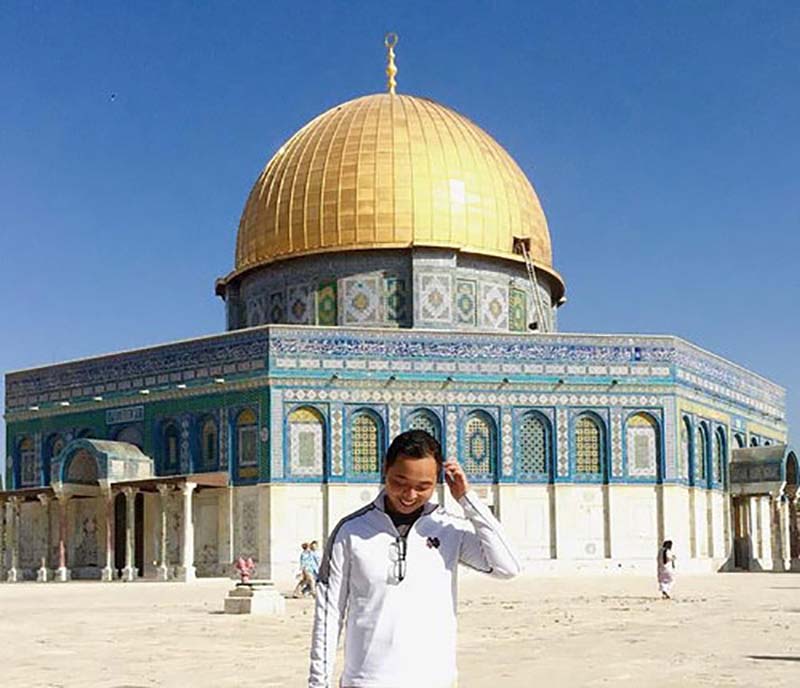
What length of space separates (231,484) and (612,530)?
9126 mm

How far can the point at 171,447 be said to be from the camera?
3466cm

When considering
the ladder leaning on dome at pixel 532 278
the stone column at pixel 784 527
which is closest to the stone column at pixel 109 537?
the ladder leaning on dome at pixel 532 278

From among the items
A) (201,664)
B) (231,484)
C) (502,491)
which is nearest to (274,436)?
(231,484)

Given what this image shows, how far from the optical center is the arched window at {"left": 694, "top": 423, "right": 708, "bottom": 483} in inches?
1405

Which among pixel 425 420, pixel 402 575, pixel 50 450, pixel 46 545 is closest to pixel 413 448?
pixel 402 575

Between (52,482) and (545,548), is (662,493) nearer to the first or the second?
(545,548)

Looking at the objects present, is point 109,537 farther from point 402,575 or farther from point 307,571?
point 402,575

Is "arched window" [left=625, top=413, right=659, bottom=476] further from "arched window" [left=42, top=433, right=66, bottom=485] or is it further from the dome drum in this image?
"arched window" [left=42, top=433, right=66, bottom=485]

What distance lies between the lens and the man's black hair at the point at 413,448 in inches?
169

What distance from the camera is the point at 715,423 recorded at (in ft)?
122

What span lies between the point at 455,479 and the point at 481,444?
95.8 ft

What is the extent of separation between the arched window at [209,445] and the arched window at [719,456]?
42.8 ft

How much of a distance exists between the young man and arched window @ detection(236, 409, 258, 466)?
28.2m

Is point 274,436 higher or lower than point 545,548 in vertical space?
higher
